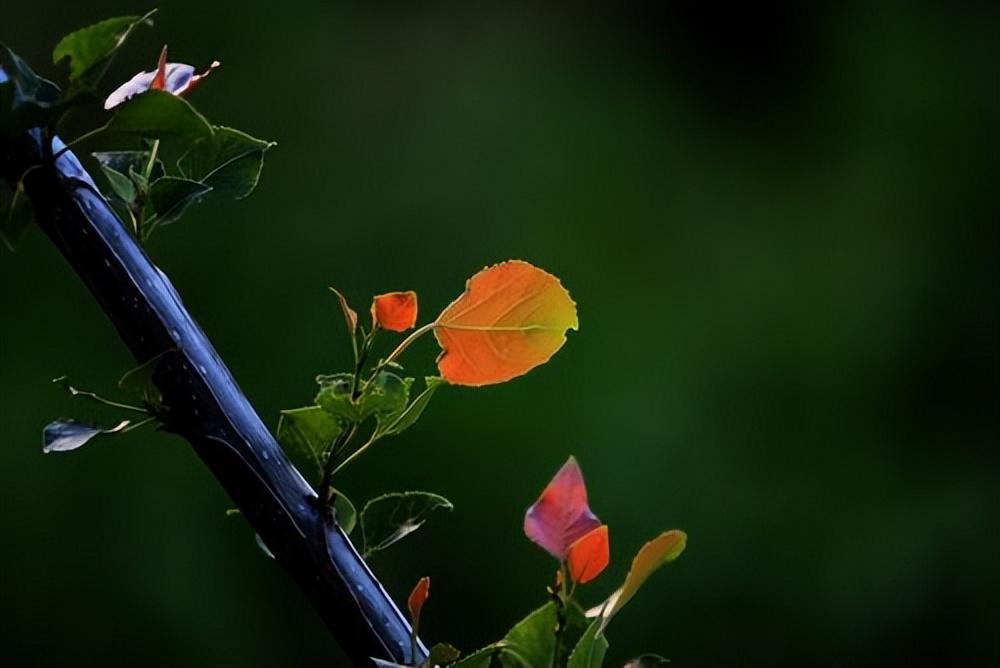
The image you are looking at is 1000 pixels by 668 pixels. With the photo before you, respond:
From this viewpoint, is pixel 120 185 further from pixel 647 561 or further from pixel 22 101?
pixel 647 561

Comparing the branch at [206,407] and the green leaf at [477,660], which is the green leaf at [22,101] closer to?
the branch at [206,407]

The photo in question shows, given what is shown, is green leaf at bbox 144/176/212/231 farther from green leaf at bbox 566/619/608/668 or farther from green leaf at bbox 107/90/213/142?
green leaf at bbox 566/619/608/668

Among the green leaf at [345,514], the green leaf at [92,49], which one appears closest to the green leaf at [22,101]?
the green leaf at [92,49]

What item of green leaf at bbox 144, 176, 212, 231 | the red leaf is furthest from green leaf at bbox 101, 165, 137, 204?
the red leaf

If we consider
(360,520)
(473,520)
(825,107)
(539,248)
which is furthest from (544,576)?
(360,520)

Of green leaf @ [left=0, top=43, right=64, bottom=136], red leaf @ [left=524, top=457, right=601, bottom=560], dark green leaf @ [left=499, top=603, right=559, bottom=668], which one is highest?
green leaf @ [left=0, top=43, right=64, bottom=136]

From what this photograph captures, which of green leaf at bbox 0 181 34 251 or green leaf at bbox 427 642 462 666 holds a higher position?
green leaf at bbox 0 181 34 251

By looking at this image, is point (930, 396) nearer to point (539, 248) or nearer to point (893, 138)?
point (893, 138)
